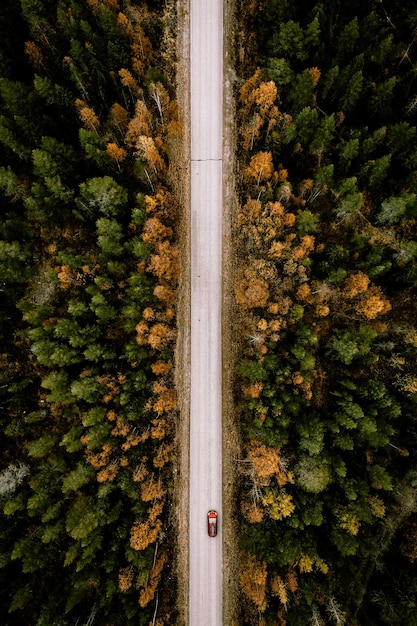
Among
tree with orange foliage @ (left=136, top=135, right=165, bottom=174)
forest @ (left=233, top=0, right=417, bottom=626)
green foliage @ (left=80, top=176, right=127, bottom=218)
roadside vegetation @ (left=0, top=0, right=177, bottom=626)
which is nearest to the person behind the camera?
green foliage @ (left=80, top=176, right=127, bottom=218)

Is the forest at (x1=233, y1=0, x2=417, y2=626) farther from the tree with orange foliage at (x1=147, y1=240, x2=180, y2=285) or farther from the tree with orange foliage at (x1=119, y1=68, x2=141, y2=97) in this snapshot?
the tree with orange foliage at (x1=119, y1=68, x2=141, y2=97)

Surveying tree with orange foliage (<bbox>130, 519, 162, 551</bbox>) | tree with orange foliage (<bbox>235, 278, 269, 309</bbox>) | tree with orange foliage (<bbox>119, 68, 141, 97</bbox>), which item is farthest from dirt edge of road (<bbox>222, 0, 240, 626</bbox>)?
tree with orange foliage (<bbox>119, 68, 141, 97</bbox>)

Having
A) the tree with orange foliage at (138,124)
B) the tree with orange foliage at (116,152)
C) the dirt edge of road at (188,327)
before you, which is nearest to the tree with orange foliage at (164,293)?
the dirt edge of road at (188,327)

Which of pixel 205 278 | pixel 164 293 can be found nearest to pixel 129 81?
pixel 205 278

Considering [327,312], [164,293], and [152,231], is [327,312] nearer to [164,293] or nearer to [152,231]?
[164,293]

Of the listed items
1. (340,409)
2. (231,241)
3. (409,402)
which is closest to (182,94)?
(231,241)

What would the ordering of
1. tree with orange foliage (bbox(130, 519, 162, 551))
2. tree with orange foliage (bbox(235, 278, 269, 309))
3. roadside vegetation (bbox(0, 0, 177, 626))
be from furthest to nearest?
tree with orange foliage (bbox(235, 278, 269, 309)) < tree with orange foliage (bbox(130, 519, 162, 551)) < roadside vegetation (bbox(0, 0, 177, 626))

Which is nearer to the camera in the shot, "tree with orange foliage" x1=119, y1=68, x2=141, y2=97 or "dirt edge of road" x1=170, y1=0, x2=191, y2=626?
"tree with orange foliage" x1=119, y1=68, x2=141, y2=97
